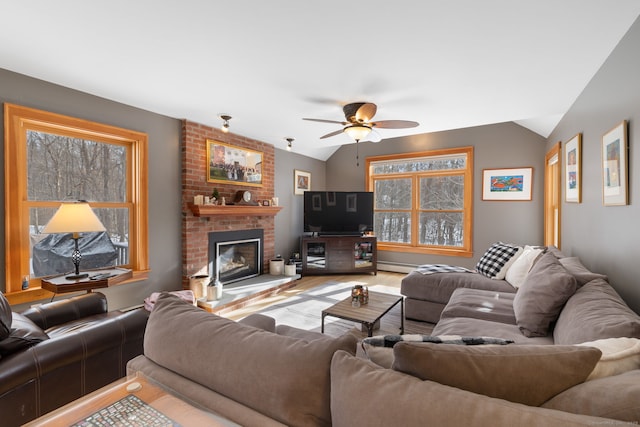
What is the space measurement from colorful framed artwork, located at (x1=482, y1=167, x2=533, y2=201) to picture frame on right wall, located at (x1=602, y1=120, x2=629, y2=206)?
8.78 feet

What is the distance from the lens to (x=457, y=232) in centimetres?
511

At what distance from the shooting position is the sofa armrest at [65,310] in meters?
1.90

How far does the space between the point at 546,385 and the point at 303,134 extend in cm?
411

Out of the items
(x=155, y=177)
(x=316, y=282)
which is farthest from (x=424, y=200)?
(x=155, y=177)

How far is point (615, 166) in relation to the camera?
184cm

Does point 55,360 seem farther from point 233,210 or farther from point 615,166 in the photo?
point 615,166

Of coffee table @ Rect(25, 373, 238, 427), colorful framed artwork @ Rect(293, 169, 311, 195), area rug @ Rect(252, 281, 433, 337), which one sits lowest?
area rug @ Rect(252, 281, 433, 337)

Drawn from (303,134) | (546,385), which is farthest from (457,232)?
(546,385)

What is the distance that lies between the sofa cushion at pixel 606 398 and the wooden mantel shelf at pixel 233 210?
11.9 ft

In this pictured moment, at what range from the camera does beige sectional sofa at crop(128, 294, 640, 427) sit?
64cm

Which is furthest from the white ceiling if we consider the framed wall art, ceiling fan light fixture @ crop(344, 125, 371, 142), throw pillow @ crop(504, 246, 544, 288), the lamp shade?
throw pillow @ crop(504, 246, 544, 288)

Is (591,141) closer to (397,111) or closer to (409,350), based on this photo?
(397,111)

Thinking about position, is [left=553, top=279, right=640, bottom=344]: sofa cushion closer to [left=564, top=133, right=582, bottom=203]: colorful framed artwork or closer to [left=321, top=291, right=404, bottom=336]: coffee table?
[left=321, top=291, right=404, bottom=336]: coffee table

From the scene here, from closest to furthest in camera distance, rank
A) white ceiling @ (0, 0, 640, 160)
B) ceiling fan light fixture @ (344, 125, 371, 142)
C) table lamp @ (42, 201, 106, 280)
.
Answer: white ceiling @ (0, 0, 640, 160) < table lamp @ (42, 201, 106, 280) < ceiling fan light fixture @ (344, 125, 371, 142)
